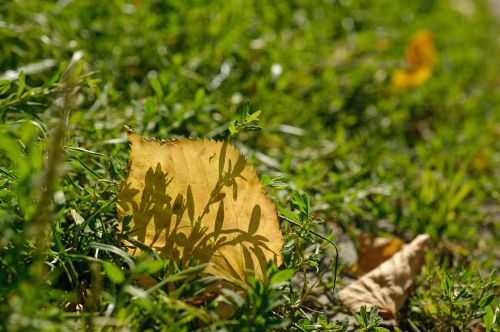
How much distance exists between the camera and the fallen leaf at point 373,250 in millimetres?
1965

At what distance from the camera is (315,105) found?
270cm

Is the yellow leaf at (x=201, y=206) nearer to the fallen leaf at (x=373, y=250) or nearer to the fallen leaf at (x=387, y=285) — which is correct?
the fallen leaf at (x=387, y=285)

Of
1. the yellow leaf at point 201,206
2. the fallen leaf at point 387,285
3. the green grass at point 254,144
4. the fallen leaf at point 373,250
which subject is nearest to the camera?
the green grass at point 254,144

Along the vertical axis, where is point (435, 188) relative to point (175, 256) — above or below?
below

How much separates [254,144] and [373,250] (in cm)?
62

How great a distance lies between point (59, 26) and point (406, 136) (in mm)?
1639

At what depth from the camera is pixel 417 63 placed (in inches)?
130

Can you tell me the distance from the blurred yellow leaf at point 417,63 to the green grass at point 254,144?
5 cm

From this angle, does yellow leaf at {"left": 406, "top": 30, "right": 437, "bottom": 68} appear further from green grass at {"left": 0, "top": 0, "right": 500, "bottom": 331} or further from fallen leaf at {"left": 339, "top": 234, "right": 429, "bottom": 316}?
fallen leaf at {"left": 339, "top": 234, "right": 429, "bottom": 316}

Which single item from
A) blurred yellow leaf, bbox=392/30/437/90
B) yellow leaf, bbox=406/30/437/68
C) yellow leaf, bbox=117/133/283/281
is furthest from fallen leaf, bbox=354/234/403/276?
yellow leaf, bbox=406/30/437/68

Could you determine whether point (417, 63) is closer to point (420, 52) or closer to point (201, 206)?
point (420, 52)

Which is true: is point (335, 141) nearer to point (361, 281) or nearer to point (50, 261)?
point (361, 281)

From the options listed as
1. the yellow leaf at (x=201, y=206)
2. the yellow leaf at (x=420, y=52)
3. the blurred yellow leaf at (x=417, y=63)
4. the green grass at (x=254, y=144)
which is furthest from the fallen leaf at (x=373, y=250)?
the yellow leaf at (x=420, y=52)

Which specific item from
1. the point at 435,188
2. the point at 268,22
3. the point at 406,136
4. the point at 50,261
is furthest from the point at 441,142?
the point at 50,261
